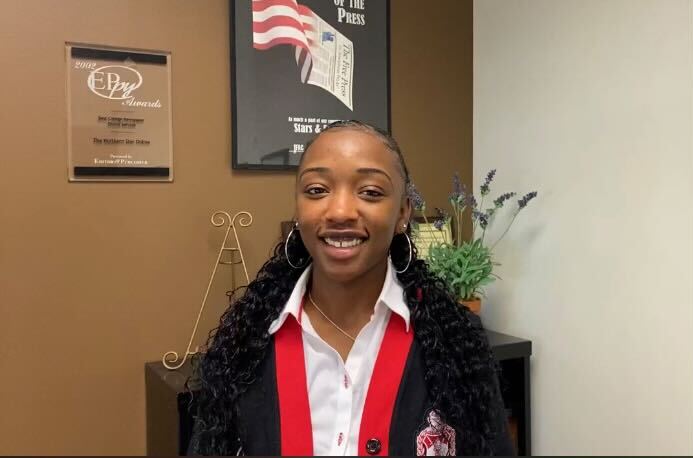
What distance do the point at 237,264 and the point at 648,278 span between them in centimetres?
115

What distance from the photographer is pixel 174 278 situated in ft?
5.94

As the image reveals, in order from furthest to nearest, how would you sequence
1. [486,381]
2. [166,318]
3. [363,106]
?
[363,106] < [166,318] < [486,381]

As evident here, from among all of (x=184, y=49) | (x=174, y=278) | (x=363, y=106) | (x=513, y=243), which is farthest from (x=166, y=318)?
(x=513, y=243)

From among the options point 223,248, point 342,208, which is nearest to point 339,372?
point 342,208

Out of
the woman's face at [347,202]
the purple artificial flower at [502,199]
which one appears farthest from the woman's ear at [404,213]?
the purple artificial flower at [502,199]

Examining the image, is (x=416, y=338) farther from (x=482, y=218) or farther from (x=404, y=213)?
(x=482, y=218)

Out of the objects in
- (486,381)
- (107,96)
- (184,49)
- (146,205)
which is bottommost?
(486,381)

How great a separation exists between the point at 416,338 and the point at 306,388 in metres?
0.22

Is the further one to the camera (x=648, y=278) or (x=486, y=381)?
(x=648, y=278)

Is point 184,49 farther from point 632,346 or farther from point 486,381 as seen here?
point 632,346

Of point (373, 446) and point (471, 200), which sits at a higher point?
point (471, 200)

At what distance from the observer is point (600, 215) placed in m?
1.80

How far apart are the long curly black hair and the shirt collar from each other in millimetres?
19

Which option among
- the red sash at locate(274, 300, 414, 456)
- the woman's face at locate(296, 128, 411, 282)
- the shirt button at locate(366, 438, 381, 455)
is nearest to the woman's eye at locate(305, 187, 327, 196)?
the woman's face at locate(296, 128, 411, 282)
